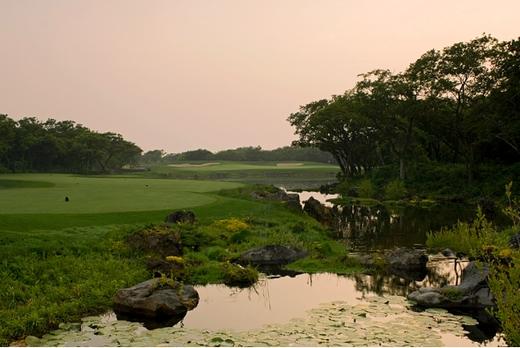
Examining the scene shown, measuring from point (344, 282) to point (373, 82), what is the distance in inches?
2435

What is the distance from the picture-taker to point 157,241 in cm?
2409

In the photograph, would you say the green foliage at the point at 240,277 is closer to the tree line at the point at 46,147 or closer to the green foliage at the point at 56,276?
the green foliage at the point at 56,276

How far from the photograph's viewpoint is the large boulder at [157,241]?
77.9ft

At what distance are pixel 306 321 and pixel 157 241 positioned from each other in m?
10.9

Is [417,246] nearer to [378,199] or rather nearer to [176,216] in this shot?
[176,216]

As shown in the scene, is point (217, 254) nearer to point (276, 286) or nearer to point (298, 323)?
point (276, 286)

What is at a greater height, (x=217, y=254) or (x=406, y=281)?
(x=217, y=254)

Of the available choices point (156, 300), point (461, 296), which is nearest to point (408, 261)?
point (461, 296)

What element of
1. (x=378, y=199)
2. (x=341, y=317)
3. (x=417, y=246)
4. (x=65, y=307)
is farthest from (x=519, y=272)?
(x=378, y=199)

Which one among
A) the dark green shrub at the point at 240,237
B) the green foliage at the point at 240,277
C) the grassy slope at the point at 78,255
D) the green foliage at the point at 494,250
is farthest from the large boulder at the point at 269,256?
the green foliage at the point at 494,250

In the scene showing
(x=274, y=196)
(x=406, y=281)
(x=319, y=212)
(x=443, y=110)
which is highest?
(x=443, y=110)

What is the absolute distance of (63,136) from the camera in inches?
6117

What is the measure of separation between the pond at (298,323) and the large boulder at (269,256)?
4018 mm

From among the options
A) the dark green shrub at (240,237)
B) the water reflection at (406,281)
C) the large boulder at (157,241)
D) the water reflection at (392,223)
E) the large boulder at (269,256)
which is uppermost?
the large boulder at (157,241)
